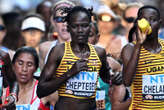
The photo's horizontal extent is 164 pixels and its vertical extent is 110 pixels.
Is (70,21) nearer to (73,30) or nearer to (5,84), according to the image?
(73,30)

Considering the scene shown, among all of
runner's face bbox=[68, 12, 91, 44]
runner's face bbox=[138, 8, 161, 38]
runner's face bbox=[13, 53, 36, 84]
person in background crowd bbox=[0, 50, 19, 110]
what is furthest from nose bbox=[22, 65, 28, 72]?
runner's face bbox=[138, 8, 161, 38]

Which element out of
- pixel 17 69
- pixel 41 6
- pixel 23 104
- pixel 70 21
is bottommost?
pixel 23 104

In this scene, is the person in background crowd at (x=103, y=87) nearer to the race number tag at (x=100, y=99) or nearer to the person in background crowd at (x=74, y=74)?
the race number tag at (x=100, y=99)

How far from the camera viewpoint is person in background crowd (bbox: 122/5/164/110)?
7.18 metres

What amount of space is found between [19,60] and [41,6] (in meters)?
4.33

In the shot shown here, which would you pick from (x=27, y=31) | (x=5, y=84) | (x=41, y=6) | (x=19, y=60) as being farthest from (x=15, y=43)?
(x=5, y=84)

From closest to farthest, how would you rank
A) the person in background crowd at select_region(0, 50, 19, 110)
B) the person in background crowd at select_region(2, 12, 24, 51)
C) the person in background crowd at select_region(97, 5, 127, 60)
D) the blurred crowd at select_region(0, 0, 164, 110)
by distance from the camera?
the person in background crowd at select_region(0, 50, 19, 110) → the blurred crowd at select_region(0, 0, 164, 110) → the person in background crowd at select_region(97, 5, 127, 60) → the person in background crowd at select_region(2, 12, 24, 51)

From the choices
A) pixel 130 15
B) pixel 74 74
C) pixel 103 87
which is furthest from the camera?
pixel 130 15

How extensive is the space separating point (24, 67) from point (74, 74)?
1734 millimetres

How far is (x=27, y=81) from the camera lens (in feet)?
28.0

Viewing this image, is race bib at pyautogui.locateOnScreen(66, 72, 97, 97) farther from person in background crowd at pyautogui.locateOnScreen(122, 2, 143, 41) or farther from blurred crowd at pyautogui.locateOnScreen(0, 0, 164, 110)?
person in background crowd at pyautogui.locateOnScreen(122, 2, 143, 41)

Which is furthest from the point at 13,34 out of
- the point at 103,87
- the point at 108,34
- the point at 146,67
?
the point at 146,67

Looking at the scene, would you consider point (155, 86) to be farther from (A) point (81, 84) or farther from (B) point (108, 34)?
(B) point (108, 34)

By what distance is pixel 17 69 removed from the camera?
860cm
